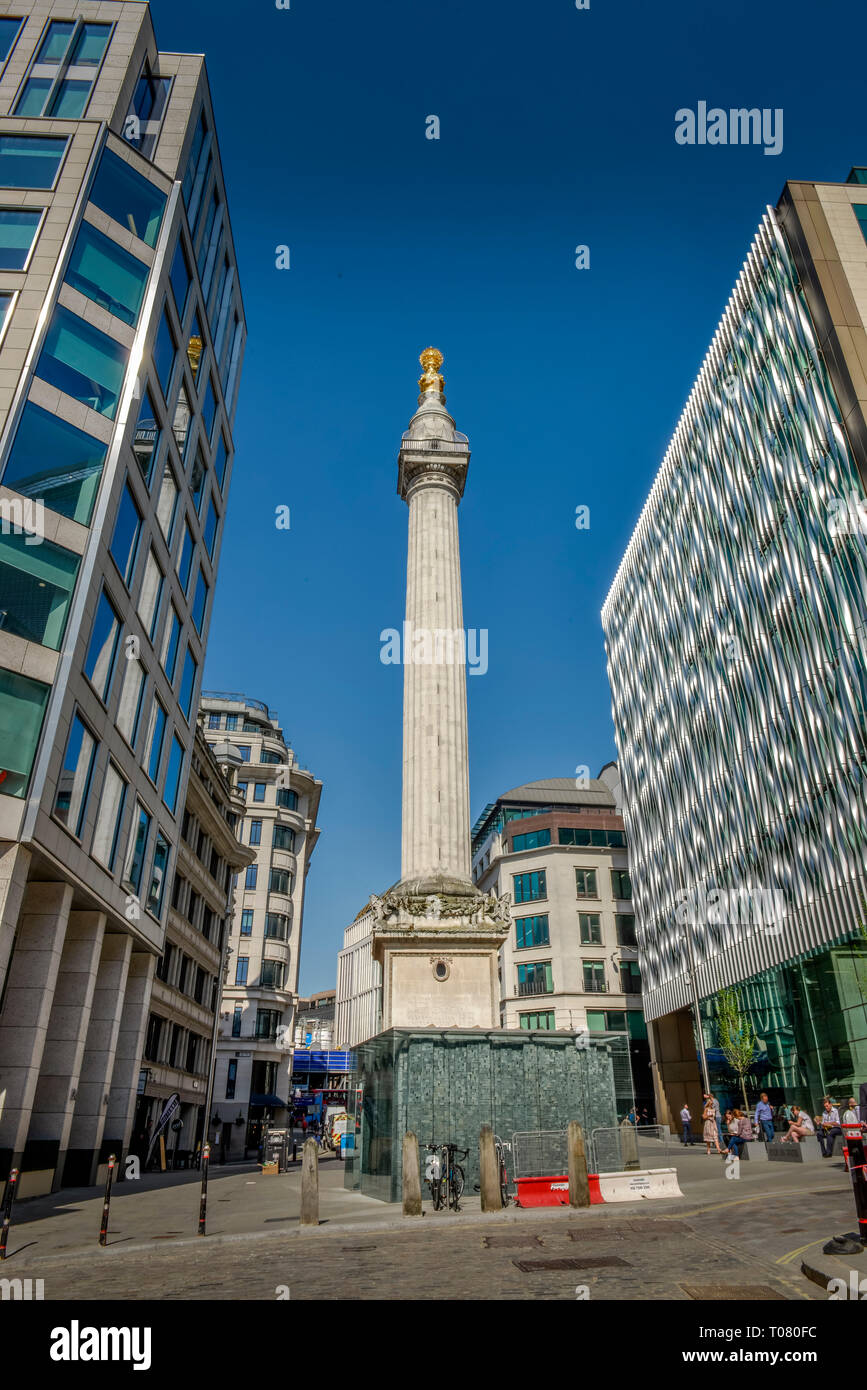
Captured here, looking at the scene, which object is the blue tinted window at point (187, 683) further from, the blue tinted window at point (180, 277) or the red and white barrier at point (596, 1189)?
the red and white barrier at point (596, 1189)

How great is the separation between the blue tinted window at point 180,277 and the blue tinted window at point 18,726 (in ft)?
59.0

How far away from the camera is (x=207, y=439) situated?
38.6 metres

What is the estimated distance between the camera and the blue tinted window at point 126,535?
2605 cm

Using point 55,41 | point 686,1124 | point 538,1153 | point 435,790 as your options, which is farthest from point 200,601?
point 686,1124

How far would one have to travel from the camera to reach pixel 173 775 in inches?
1367

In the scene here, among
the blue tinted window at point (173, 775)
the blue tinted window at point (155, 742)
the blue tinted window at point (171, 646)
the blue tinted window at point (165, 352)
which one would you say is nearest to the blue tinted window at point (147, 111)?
the blue tinted window at point (165, 352)

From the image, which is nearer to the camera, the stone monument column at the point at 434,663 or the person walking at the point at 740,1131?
the person walking at the point at 740,1131

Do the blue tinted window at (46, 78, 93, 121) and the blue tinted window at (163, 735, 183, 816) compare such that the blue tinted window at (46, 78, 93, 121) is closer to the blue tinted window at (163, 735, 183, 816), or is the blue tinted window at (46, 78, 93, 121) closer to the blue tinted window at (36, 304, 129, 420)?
Answer: the blue tinted window at (36, 304, 129, 420)

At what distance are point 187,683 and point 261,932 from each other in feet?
122

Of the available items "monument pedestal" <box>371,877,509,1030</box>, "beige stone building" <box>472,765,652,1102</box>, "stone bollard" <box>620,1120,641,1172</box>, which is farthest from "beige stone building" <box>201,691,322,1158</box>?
"stone bollard" <box>620,1120,641,1172</box>

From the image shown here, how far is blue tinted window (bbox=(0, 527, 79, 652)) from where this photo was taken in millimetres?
21000

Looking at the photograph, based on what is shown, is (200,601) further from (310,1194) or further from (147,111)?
(310,1194)

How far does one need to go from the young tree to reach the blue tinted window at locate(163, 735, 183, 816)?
93.5 ft

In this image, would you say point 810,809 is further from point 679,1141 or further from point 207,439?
point 207,439
